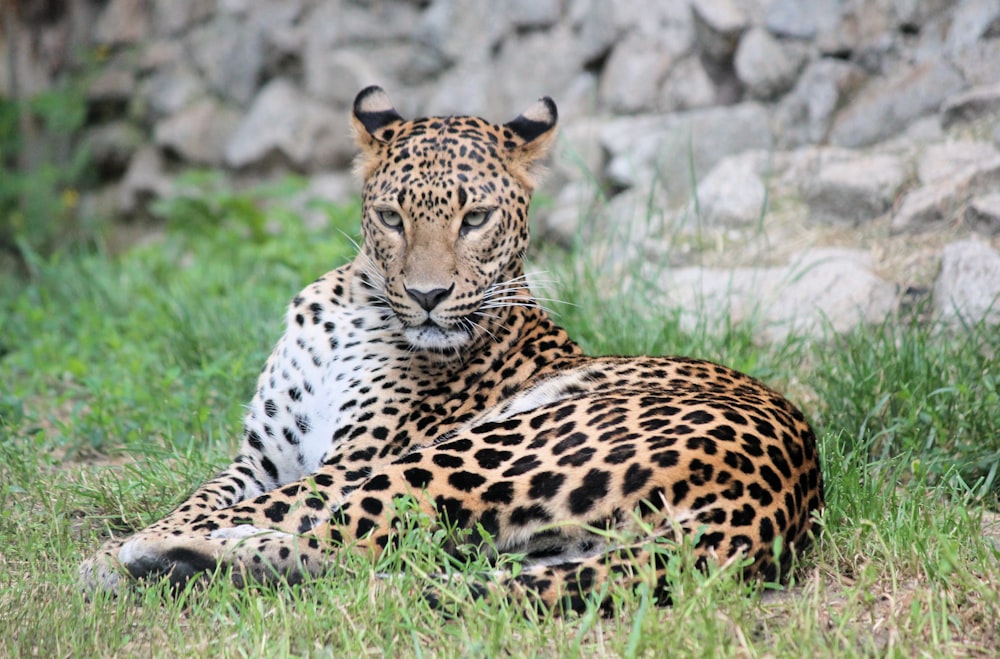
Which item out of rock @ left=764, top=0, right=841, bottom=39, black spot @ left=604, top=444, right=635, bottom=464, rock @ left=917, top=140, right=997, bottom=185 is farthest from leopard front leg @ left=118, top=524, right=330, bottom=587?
rock @ left=764, top=0, right=841, bottom=39

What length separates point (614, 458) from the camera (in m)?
3.97

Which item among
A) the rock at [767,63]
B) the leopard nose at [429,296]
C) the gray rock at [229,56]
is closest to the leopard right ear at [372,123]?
the leopard nose at [429,296]

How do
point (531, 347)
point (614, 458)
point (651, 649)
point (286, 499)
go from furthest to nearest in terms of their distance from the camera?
point (531, 347) < point (286, 499) < point (614, 458) < point (651, 649)

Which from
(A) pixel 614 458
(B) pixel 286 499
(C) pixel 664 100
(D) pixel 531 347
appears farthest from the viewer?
(C) pixel 664 100

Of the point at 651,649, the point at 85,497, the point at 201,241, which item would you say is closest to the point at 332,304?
the point at 85,497

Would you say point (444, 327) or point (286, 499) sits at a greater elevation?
point (444, 327)

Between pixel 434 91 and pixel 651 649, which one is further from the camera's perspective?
pixel 434 91

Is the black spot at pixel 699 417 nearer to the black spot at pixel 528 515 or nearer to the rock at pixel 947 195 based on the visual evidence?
the black spot at pixel 528 515

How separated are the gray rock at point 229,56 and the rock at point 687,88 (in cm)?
457

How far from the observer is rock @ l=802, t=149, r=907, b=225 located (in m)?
7.84

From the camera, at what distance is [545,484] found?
157 inches

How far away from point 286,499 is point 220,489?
0.64m

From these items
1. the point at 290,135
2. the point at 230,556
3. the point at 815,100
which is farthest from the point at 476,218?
the point at 290,135

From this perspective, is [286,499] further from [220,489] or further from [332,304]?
[332,304]
